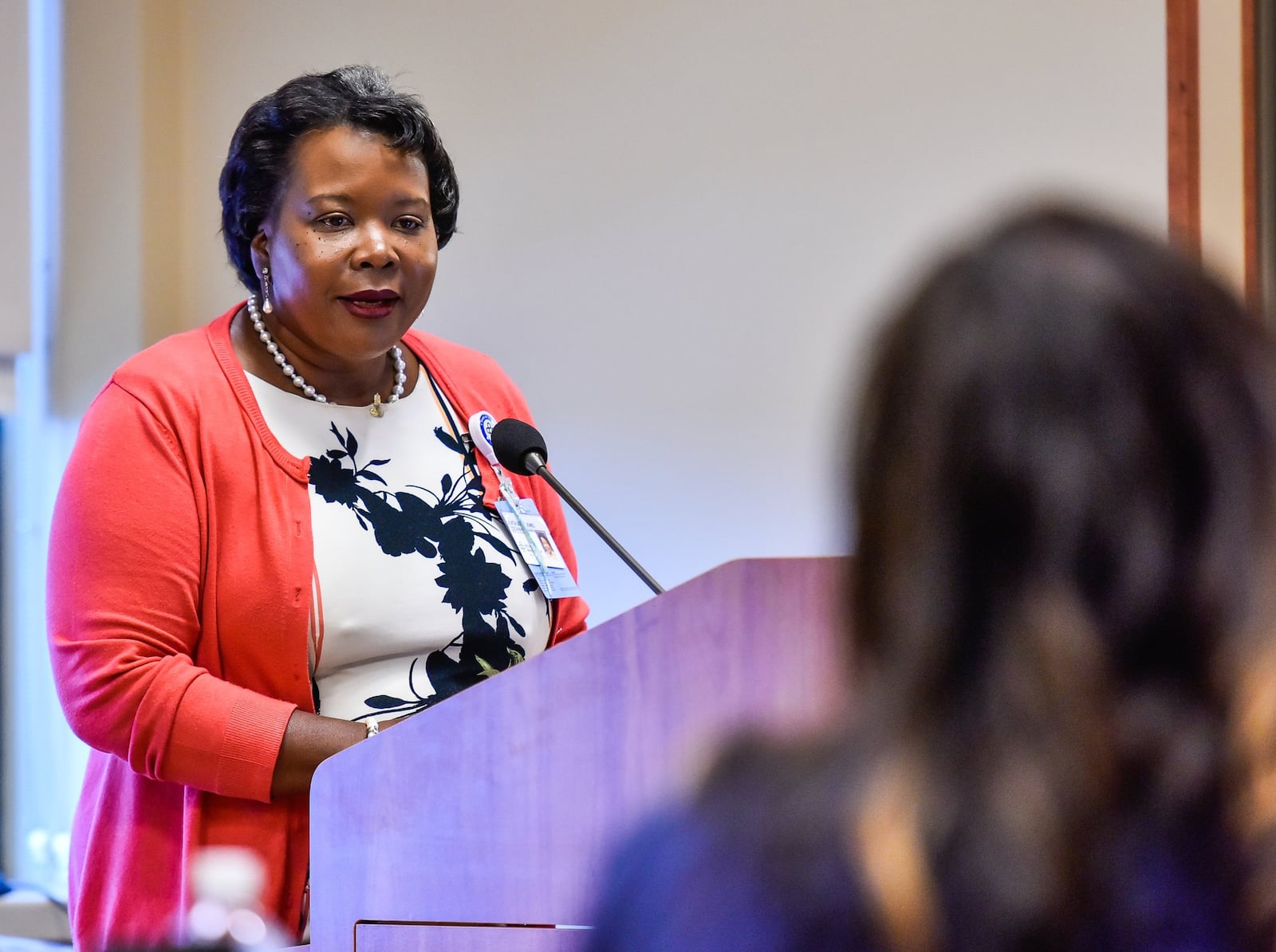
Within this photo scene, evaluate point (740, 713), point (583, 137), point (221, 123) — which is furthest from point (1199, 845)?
point (221, 123)

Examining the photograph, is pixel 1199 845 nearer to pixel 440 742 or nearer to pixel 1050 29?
pixel 440 742

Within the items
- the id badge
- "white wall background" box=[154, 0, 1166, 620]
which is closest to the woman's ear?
the id badge

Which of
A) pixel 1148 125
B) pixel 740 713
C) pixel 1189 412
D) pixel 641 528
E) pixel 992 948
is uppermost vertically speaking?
pixel 1148 125

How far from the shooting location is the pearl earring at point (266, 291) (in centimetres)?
193

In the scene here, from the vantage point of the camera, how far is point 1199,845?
569 mm

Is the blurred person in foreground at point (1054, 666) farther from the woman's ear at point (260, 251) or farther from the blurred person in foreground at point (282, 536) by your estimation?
the woman's ear at point (260, 251)

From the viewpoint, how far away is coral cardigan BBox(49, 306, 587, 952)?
1577mm

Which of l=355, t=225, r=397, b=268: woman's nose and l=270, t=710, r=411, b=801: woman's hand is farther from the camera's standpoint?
l=355, t=225, r=397, b=268: woman's nose

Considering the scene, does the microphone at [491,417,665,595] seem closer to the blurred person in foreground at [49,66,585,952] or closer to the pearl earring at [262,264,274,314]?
the blurred person in foreground at [49,66,585,952]

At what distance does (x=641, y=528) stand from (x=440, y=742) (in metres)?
1.88

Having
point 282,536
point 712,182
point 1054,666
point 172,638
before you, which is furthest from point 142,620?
point 712,182

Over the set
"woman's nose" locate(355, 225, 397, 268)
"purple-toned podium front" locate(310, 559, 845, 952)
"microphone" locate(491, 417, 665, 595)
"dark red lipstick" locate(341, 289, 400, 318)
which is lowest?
"purple-toned podium front" locate(310, 559, 845, 952)

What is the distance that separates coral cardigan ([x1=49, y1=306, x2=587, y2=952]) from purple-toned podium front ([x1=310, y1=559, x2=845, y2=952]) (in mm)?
342

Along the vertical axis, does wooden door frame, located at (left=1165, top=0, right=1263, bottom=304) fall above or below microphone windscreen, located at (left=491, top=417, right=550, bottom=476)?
above
